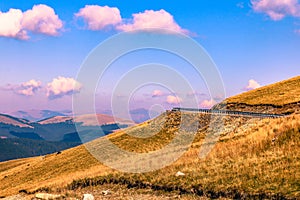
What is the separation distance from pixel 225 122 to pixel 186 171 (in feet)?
117

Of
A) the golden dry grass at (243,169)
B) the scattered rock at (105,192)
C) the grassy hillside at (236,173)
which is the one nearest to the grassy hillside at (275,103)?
the golden dry grass at (243,169)

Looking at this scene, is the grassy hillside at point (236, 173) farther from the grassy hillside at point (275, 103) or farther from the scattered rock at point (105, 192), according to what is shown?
the grassy hillside at point (275, 103)

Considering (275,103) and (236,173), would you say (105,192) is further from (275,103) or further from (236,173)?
(275,103)

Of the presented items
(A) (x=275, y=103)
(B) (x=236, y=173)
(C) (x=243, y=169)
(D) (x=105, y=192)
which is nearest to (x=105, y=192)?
(D) (x=105, y=192)

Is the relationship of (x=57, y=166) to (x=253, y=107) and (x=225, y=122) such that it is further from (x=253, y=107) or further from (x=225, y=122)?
(x=253, y=107)

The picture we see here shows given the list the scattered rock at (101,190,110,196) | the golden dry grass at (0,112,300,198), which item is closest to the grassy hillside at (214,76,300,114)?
the golden dry grass at (0,112,300,198)

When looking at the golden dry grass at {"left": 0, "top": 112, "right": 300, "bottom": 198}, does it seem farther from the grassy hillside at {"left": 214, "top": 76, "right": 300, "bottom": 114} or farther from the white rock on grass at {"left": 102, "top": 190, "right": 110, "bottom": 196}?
the grassy hillside at {"left": 214, "top": 76, "right": 300, "bottom": 114}

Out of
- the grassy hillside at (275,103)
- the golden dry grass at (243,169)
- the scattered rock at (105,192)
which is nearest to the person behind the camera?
the golden dry grass at (243,169)

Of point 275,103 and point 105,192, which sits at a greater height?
point 275,103

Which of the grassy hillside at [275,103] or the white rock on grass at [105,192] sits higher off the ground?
the grassy hillside at [275,103]

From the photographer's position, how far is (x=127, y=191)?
35.8m

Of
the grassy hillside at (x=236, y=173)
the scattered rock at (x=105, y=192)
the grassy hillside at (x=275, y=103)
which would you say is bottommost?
the scattered rock at (x=105, y=192)

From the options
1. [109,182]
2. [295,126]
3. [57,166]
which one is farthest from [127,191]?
[57,166]

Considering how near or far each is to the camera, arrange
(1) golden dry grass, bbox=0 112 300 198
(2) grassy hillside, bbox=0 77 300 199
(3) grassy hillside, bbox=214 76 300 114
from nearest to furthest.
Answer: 1. (2) grassy hillside, bbox=0 77 300 199
2. (1) golden dry grass, bbox=0 112 300 198
3. (3) grassy hillside, bbox=214 76 300 114
